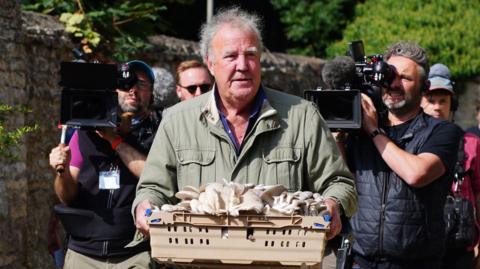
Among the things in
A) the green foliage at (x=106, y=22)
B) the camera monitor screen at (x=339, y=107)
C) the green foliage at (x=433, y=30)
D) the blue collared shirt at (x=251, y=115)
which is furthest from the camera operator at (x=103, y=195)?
the green foliage at (x=433, y=30)

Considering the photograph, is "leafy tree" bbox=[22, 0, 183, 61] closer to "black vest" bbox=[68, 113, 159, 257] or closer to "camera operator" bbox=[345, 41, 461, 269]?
"black vest" bbox=[68, 113, 159, 257]

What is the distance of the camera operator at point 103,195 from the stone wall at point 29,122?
2544 mm

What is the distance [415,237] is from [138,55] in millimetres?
6127

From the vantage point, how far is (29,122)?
383 inches

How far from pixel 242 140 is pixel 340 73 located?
4.78 feet

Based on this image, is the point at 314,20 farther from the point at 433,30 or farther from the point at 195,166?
the point at 195,166

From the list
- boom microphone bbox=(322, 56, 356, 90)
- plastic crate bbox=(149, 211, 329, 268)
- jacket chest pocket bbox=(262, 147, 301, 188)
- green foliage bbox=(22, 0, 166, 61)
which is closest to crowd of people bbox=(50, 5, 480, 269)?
jacket chest pocket bbox=(262, 147, 301, 188)

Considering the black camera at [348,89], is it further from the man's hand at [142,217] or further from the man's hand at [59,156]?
the man's hand at [142,217]

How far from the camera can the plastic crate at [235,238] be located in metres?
4.29

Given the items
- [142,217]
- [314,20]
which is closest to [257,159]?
[142,217]

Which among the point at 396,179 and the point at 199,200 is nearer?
the point at 199,200

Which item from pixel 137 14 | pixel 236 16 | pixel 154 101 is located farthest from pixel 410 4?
pixel 236 16

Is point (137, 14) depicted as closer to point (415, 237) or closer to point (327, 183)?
point (415, 237)

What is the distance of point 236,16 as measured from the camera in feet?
16.6
